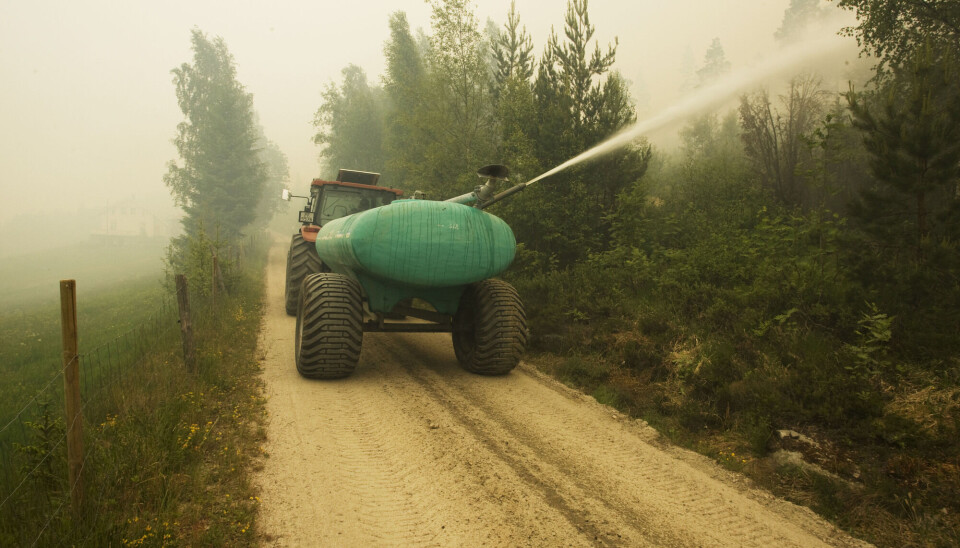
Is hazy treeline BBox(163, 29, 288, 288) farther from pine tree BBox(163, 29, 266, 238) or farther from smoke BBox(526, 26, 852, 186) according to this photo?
smoke BBox(526, 26, 852, 186)

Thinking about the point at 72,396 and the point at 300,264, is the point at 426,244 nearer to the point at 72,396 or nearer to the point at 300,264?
the point at 72,396

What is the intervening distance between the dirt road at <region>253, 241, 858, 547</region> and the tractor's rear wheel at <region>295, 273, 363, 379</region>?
23 centimetres

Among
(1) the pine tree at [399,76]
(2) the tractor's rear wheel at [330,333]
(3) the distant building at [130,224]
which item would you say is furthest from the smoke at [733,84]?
(3) the distant building at [130,224]

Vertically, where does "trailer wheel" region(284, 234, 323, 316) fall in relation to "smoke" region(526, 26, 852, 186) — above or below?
below

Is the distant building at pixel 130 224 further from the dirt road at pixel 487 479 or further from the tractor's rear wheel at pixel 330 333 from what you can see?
the dirt road at pixel 487 479

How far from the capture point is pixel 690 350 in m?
6.48

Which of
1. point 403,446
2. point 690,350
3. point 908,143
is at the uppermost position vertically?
point 908,143

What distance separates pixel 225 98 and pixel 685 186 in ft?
97.2

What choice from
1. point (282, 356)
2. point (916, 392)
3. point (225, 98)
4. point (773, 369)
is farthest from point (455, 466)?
point (225, 98)

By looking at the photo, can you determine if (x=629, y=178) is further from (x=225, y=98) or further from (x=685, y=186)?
(x=225, y=98)

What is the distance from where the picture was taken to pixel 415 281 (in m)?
6.40

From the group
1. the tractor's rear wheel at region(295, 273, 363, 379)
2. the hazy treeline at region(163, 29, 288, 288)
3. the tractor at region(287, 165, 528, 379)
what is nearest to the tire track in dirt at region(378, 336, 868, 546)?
the tractor at region(287, 165, 528, 379)

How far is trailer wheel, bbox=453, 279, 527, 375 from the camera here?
269 inches

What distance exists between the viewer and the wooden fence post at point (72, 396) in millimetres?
3137
